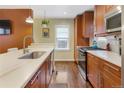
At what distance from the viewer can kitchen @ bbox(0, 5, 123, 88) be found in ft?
7.67

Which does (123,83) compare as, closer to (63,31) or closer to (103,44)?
(103,44)

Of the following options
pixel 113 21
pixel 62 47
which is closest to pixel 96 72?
pixel 113 21

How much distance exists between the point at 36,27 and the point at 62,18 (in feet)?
4.94

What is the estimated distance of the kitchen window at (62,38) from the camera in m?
9.98

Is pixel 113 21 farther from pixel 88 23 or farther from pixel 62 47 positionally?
pixel 62 47

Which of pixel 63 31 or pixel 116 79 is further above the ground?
pixel 63 31

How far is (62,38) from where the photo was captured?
10008 millimetres

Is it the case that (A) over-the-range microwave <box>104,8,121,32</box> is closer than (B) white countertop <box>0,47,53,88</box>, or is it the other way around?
(B) white countertop <box>0,47,53,88</box>

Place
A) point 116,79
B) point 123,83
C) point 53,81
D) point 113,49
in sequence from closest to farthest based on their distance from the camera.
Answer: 1. point 123,83
2. point 116,79
3. point 113,49
4. point 53,81

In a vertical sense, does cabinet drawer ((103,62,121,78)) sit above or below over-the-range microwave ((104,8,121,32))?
below

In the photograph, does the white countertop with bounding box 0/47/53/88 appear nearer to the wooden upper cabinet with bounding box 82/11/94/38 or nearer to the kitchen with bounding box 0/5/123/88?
the kitchen with bounding box 0/5/123/88

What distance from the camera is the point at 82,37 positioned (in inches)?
341

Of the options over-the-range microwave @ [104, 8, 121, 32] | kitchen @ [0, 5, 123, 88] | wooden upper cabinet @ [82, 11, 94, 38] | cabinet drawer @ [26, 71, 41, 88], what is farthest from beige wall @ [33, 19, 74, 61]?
cabinet drawer @ [26, 71, 41, 88]
